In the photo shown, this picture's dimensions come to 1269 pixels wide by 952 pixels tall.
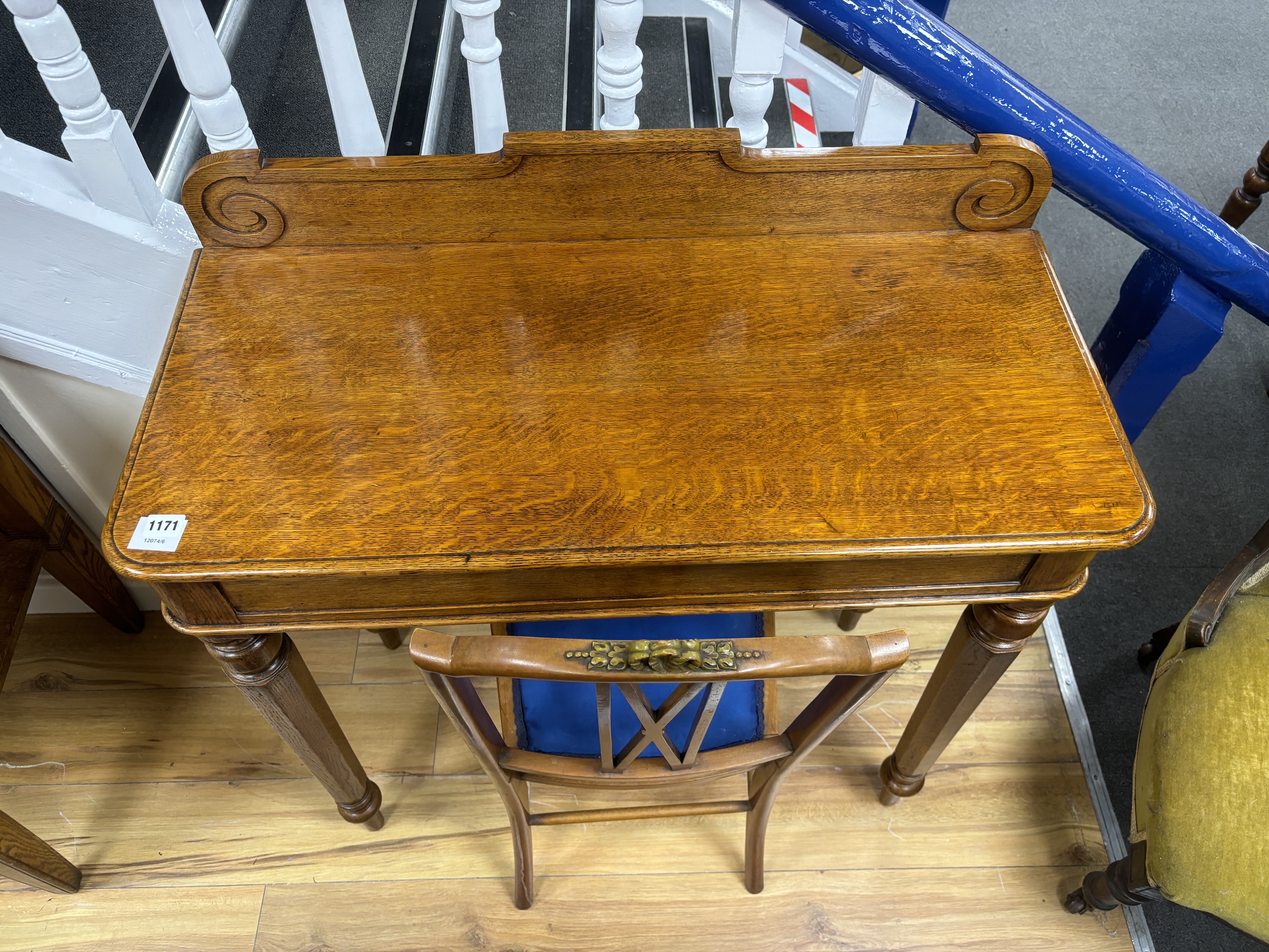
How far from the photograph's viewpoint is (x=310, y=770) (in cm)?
148

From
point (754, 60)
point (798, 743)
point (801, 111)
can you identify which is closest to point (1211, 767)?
point (798, 743)

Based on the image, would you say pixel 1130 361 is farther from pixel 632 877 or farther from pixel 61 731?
pixel 61 731

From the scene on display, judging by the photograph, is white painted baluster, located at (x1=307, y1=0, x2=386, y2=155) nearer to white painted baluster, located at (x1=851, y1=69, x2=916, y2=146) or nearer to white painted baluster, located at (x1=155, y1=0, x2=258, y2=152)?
white painted baluster, located at (x1=155, y1=0, x2=258, y2=152)

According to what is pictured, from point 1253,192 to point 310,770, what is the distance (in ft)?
8.94

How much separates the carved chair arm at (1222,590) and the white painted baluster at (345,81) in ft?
4.73

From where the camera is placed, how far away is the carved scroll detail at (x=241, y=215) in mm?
1157

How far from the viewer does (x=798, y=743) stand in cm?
117

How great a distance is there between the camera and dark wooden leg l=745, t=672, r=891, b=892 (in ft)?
3.38

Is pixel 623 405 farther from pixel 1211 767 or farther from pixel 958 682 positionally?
pixel 1211 767

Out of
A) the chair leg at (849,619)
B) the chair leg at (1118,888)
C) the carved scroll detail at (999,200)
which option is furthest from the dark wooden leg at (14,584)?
the chair leg at (1118,888)

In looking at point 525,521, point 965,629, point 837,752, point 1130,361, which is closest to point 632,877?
point 837,752

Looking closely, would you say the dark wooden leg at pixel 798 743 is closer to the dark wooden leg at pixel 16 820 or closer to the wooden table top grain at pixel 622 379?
the wooden table top grain at pixel 622 379

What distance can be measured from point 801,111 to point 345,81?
1417 millimetres

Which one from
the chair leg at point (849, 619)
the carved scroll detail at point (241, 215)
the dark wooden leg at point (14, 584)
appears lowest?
the chair leg at point (849, 619)
